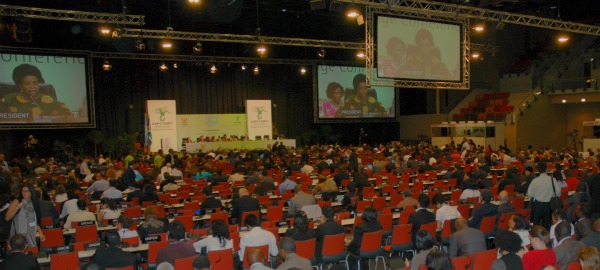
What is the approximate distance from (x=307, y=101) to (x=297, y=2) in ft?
33.0

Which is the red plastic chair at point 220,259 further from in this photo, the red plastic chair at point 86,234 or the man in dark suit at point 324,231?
the red plastic chair at point 86,234

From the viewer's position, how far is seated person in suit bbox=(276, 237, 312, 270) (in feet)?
18.2

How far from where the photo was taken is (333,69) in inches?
1224

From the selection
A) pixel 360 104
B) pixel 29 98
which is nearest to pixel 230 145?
pixel 360 104

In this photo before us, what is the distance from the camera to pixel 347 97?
3148 centimetres

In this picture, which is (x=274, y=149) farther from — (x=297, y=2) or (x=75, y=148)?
→ (x=75, y=148)

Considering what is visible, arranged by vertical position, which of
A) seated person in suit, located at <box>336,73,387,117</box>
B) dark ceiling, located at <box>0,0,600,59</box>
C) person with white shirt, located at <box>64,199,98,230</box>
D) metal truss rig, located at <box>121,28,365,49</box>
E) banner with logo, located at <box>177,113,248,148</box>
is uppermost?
dark ceiling, located at <box>0,0,600,59</box>

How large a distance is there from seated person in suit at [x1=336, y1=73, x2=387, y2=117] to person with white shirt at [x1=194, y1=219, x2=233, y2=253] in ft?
80.7

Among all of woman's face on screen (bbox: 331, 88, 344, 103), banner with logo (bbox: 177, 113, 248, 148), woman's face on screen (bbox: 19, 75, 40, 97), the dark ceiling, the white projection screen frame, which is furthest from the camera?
woman's face on screen (bbox: 331, 88, 344, 103)

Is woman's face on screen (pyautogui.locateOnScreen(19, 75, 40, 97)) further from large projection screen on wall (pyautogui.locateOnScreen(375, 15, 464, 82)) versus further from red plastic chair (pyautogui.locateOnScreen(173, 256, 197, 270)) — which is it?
red plastic chair (pyautogui.locateOnScreen(173, 256, 197, 270))

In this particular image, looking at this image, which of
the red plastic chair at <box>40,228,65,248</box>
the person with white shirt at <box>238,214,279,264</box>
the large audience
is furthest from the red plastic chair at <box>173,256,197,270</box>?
the red plastic chair at <box>40,228,65,248</box>

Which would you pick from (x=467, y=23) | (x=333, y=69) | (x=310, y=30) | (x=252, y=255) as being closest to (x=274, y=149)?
(x=310, y=30)

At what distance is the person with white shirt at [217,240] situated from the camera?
6.65 meters

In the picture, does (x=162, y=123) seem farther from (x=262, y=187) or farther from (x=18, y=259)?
(x=18, y=259)
